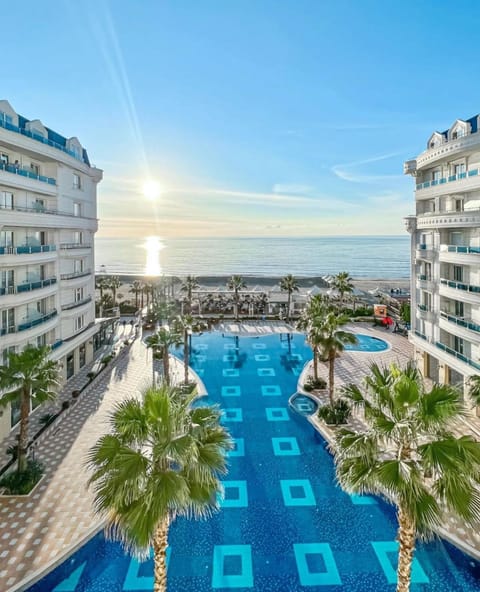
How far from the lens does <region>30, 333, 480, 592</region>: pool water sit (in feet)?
37.5

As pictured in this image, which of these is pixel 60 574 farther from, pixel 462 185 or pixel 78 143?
pixel 78 143

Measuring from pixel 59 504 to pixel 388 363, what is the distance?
84.6 feet

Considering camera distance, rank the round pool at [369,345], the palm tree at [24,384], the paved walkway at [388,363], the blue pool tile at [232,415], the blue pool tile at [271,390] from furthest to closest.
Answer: the round pool at [369,345]
the blue pool tile at [271,390]
the blue pool tile at [232,415]
the palm tree at [24,384]
the paved walkway at [388,363]

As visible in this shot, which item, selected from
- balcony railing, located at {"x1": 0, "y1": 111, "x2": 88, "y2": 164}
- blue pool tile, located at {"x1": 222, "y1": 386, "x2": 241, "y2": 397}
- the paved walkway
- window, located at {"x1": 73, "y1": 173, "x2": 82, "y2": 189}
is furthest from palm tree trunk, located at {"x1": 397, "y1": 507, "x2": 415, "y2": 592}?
window, located at {"x1": 73, "y1": 173, "x2": 82, "y2": 189}

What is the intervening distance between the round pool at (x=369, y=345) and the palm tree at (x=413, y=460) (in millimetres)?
27273

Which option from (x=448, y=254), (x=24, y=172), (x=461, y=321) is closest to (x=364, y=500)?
(x=461, y=321)

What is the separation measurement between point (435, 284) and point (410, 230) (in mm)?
4593

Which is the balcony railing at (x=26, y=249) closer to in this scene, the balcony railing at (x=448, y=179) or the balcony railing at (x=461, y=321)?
the balcony railing at (x=448, y=179)

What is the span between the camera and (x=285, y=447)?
62.5ft

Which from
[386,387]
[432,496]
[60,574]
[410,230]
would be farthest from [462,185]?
[60,574]

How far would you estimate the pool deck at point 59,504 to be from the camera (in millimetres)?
11906

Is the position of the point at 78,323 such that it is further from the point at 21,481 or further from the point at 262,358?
the point at 262,358

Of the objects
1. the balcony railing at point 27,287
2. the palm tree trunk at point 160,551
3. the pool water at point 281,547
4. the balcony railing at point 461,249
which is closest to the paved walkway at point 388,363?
the pool water at point 281,547

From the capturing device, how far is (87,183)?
30078mm
